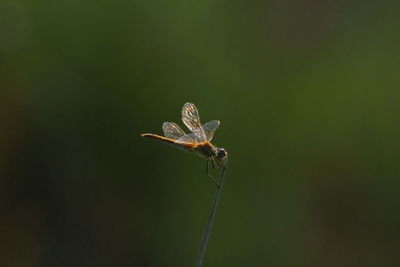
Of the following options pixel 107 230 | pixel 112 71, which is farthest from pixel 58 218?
pixel 112 71

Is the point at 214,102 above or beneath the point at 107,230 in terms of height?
above

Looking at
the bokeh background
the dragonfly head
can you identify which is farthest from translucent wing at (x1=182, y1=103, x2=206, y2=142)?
the bokeh background

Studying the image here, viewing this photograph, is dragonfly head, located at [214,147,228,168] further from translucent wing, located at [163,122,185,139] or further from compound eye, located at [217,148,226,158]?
translucent wing, located at [163,122,185,139]

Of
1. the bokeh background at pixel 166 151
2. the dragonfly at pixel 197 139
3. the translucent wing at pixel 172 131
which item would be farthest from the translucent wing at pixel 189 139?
the bokeh background at pixel 166 151

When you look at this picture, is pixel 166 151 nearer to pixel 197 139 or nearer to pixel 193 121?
pixel 193 121

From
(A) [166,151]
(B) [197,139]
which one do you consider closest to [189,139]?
(B) [197,139]

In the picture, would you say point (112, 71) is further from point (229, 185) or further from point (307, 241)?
point (307, 241)

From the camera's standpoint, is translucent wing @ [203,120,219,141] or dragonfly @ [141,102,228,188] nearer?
dragonfly @ [141,102,228,188]
